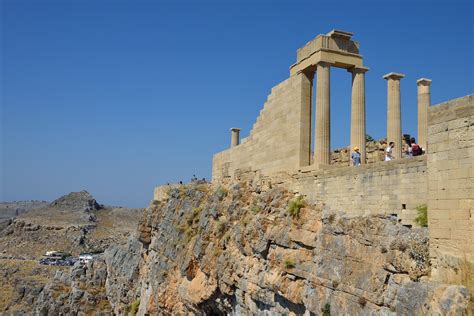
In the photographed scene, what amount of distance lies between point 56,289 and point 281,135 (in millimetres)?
30033

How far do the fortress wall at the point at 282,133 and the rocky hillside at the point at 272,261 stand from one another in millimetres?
1224

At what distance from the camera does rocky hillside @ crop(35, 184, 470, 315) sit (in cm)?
979

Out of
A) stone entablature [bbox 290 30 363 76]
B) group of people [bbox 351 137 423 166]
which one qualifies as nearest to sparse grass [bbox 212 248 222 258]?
group of people [bbox 351 137 423 166]

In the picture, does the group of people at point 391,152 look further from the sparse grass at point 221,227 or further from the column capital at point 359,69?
the sparse grass at point 221,227

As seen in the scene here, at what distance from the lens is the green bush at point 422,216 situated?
9.93 meters

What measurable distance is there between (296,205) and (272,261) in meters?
2.15

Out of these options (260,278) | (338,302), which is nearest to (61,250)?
(260,278)

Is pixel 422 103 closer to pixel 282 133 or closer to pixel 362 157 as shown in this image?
pixel 362 157

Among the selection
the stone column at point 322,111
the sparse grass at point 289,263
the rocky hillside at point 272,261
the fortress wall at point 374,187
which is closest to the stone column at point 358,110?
the stone column at point 322,111

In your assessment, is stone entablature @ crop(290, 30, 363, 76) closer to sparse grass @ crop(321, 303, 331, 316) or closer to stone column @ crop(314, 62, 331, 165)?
stone column @ crop(314, 62, 331, 165)

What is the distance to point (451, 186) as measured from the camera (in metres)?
8.95

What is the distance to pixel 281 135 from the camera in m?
17.2

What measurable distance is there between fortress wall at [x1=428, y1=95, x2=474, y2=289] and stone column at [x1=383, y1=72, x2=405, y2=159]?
650 centimetres

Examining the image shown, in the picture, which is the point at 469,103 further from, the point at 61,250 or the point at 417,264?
the point at 61,250
